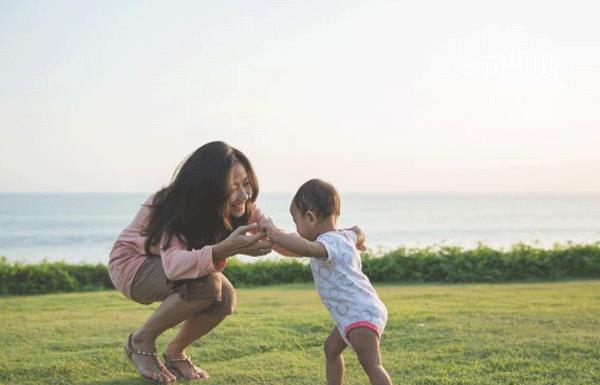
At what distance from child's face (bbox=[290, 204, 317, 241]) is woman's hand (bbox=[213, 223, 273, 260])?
0.74ft

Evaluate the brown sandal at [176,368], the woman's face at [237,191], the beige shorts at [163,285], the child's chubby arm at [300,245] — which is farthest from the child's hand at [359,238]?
the brown sandal at [176,368]

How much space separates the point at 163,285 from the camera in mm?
3936

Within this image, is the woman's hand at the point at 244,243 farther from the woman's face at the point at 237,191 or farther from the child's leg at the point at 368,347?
the child's leg at the point at 368,347

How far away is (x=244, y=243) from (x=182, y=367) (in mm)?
1074

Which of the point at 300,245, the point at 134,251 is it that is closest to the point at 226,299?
the point at 134,251

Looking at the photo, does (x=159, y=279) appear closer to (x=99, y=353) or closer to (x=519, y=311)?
(x=99, y=353)

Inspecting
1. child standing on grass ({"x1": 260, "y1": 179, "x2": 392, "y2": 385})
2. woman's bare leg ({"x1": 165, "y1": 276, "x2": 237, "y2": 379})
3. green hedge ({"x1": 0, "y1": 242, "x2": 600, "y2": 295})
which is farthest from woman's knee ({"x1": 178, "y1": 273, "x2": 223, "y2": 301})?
green hedge ({"x1": 0, "y1": 242, "x2": 600, "y2": 295})

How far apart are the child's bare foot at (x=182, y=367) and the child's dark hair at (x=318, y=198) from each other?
1.39 metres

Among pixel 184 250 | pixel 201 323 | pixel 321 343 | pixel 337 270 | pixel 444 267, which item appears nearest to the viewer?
pixel 337 270

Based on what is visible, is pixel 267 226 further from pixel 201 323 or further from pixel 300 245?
pixel 201 323

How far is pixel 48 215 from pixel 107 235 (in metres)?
24.2

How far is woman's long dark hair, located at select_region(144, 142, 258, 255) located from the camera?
12.6 ft

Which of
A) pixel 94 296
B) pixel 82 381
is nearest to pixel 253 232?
pixel 82 381

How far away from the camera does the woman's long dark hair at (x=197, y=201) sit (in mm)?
3855
